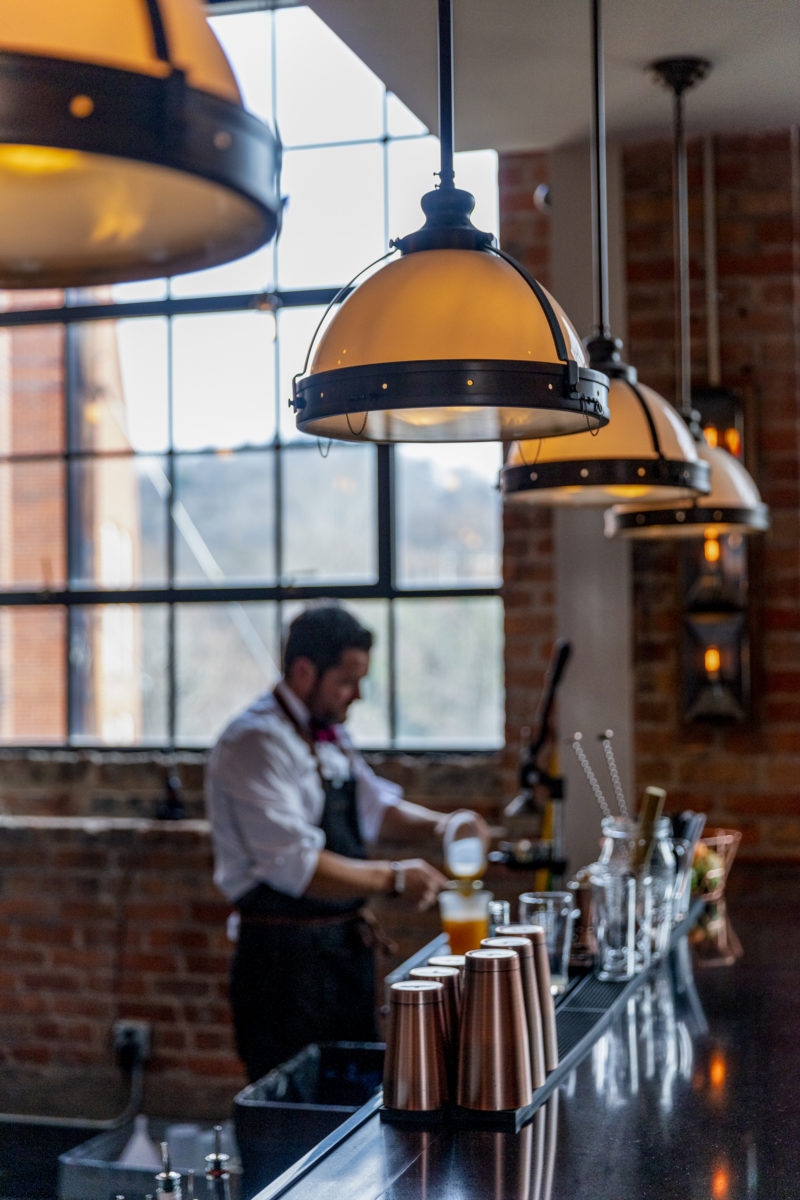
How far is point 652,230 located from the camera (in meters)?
3.86

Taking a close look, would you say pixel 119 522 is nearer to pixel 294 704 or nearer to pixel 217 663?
pixel 217 663

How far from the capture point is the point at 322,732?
3643 millimetres

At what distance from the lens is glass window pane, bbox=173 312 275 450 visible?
4.55m

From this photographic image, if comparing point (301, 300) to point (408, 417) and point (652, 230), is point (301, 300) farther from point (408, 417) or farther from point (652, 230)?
point (408, 417)

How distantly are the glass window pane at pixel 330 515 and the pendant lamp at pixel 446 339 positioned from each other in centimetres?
283

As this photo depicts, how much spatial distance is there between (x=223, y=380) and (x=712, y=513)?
7.30 feet

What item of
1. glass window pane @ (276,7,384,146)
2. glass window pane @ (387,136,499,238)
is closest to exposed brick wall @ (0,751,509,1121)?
glass window pane @ (387,136,499,238)

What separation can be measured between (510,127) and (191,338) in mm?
1487

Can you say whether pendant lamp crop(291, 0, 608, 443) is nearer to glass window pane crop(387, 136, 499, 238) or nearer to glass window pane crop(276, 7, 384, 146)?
glass window pane crop(387, 136, 499, 238)

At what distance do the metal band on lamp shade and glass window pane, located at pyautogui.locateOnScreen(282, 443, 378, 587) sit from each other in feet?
5.51

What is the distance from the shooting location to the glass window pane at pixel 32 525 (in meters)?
4.76

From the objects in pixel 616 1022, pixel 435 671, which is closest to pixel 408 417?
pixel 616 1022

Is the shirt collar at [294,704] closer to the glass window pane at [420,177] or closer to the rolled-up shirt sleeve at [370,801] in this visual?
the rolled-up shirt sleeve at [370,801]

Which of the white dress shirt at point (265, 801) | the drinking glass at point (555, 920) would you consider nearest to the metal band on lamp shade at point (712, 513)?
the drinking glass at point (555, 920)
